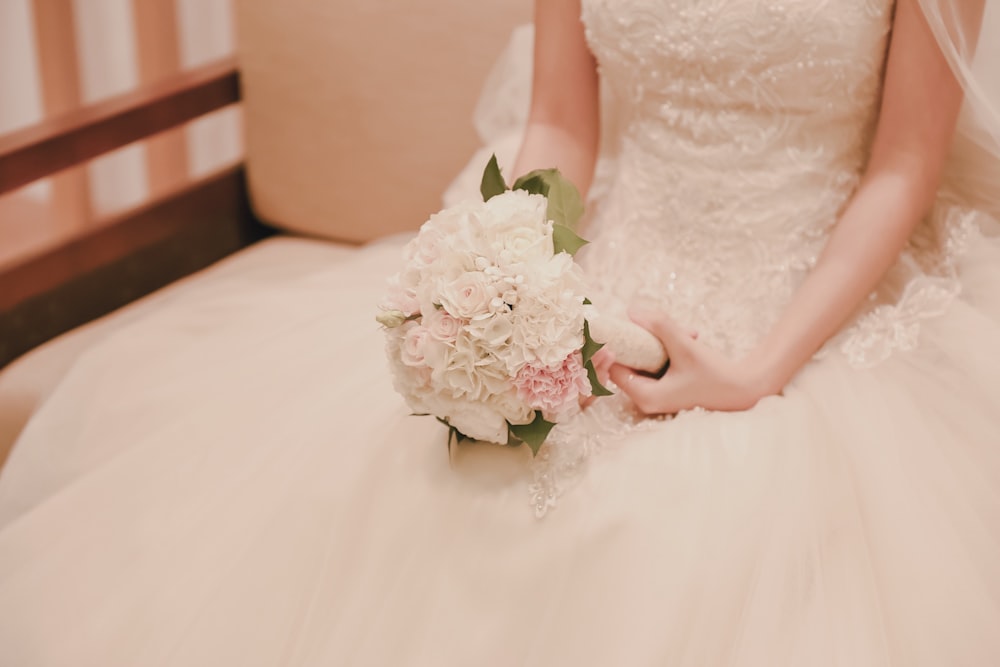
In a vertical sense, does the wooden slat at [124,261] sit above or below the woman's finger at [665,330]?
below

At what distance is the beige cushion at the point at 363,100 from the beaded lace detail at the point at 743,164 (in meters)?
0.45

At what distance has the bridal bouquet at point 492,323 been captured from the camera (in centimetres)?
83

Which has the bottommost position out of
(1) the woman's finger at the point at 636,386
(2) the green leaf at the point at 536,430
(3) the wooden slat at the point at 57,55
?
(3) the wooden slat at the point at 57,55

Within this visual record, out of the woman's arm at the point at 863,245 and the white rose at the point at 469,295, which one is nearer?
the white rose at the point at 469,295

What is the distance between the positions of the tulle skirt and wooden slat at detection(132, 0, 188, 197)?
58.5 inches

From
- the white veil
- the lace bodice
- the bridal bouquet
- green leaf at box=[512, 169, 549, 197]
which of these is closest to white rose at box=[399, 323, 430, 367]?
the bridal bouquet

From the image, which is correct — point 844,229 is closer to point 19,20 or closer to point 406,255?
point 406,255

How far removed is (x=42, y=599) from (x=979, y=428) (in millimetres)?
926

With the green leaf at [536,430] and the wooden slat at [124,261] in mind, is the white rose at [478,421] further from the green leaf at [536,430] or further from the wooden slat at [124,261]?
the wooden slat at [124,261]

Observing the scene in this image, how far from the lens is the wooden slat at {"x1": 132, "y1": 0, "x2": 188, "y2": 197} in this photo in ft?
7.80

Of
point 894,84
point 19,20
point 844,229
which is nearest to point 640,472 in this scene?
point 844,229

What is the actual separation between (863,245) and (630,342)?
31 centimetres

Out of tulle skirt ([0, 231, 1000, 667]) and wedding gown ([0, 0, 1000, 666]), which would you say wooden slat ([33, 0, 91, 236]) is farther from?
tulle skirt ([0, 231, 1000, 667])

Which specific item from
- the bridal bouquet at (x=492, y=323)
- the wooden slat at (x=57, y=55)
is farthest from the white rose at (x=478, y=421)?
the wooden slat at (x=57, y=55)
